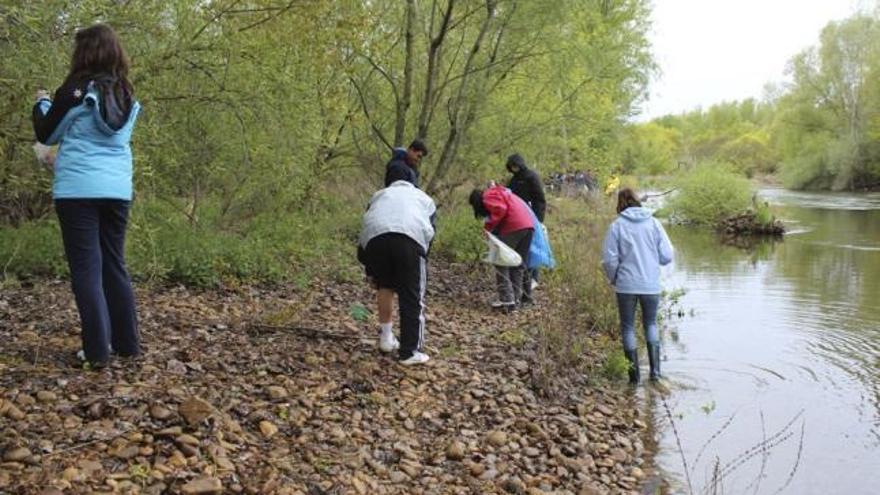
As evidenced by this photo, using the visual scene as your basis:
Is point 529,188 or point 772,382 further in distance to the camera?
point 529,188

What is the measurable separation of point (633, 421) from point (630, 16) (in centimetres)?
1632

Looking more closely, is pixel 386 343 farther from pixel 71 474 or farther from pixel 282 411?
pixel 71 474

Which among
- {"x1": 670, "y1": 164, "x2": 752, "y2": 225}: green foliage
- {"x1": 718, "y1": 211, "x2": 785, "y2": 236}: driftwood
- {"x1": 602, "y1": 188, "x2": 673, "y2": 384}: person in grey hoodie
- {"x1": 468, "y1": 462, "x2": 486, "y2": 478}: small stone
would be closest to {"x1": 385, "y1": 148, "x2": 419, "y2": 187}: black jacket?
{"x1": 602, "y1": 188, "x2": 673, "y2": 384}: person in grey hoodie

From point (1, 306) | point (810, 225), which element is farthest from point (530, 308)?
point (810, 225)

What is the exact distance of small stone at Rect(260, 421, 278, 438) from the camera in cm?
443

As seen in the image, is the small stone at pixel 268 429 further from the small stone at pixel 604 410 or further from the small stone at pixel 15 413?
the small stone at pixel 604 410

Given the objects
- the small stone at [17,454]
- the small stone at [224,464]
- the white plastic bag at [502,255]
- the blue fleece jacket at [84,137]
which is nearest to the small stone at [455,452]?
the small stone at [224,464]

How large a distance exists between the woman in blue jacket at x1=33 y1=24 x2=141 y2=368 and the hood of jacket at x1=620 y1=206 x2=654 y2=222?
4.47 m

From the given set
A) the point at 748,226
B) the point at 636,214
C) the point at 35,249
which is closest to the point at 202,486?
the point at 35,249

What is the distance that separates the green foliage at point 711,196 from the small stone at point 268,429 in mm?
25849

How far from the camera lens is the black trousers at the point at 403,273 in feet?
19.3

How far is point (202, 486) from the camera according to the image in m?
3.67

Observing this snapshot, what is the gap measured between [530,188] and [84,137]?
257 inches

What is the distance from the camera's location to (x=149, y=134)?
6.29 m
